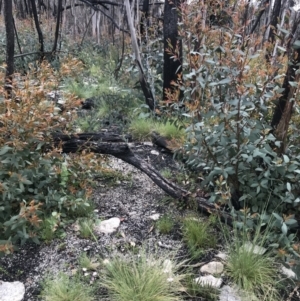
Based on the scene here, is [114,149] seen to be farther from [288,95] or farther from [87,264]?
[288,95]

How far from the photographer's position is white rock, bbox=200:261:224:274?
223cm

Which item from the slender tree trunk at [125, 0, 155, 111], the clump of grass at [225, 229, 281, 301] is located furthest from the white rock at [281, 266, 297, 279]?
the slender tree trunk at [125, 0, 155, 111]

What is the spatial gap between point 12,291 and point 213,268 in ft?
3.86

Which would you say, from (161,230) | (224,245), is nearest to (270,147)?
(224,245)

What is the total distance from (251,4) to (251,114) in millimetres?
886

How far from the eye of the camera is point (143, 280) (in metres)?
2.01

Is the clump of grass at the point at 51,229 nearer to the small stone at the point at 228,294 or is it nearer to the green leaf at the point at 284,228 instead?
the small stone at the point at 228,294

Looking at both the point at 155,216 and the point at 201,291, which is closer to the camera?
the point at 201,291

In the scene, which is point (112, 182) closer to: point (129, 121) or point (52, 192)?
point (52, 192)

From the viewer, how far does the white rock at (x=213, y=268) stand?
2.23 m

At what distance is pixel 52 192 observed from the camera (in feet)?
8.50

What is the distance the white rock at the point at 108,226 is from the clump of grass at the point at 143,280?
0.45 meters

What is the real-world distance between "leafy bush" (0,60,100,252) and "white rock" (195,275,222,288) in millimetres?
990

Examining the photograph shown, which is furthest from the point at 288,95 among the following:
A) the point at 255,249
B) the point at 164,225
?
the point at 164,225
